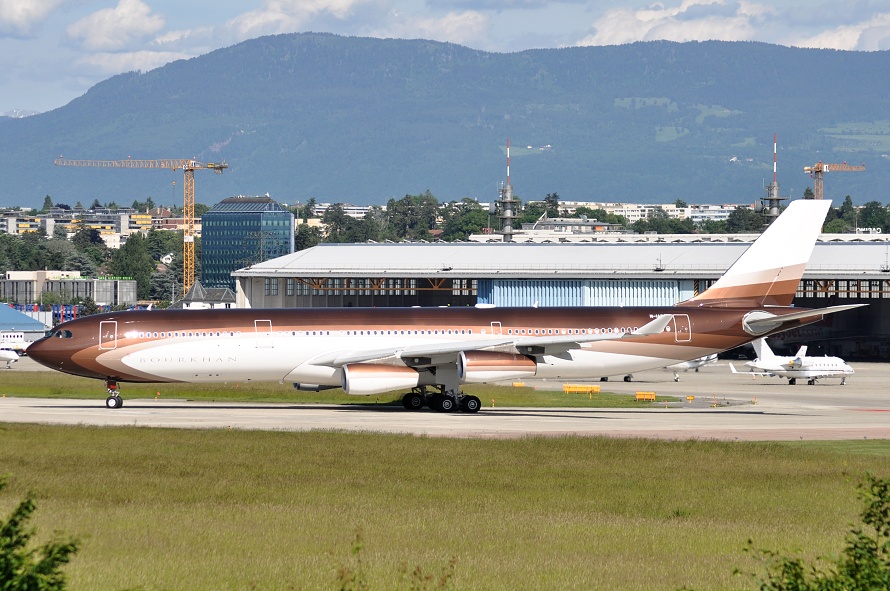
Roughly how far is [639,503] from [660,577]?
767cm

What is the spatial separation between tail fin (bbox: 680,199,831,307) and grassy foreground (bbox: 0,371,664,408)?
6.88 metres

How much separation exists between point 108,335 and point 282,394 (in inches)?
472

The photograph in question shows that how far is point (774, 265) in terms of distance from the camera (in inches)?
2046

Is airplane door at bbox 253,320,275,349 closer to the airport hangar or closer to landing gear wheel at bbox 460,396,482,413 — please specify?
landing gear wheel at bbox 460,396,482,413

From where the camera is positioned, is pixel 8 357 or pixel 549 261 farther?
pixel 549 261

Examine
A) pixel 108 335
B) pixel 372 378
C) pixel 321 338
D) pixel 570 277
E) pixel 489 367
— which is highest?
pixel 570 277

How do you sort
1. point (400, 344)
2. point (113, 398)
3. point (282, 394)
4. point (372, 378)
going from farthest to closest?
point (282, 394), point (113, 398), point (400, 344), point (372, 378)

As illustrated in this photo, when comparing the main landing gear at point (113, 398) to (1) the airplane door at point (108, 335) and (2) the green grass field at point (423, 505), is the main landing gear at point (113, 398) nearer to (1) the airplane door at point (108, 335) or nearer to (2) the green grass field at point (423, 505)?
(1) the airplane door at point (108, 335)

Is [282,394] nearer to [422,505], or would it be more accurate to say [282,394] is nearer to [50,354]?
[50,354]

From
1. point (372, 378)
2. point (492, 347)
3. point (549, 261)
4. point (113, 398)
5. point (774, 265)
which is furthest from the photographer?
point (549, 261)

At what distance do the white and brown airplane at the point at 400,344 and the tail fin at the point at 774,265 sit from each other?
996 mm

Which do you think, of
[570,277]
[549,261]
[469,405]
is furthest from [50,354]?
[549,261]

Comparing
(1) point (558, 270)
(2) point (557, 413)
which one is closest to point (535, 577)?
(2) point (557, 413)

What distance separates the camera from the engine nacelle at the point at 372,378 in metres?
46.2
